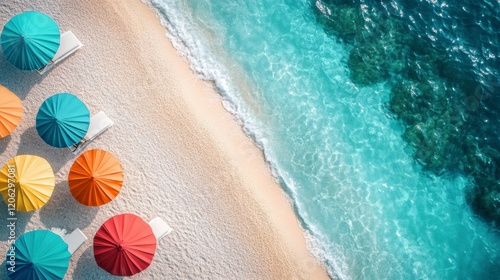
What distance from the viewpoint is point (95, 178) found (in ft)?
63.6

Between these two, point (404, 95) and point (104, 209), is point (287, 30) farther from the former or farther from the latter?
point (104, 209)

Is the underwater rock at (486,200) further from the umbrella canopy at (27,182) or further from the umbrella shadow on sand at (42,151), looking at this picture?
the umbrella canopy at (27,182)

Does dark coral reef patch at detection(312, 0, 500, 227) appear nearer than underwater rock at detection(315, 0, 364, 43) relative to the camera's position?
Yes

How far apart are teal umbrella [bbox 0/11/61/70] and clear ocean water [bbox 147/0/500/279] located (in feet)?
19.1

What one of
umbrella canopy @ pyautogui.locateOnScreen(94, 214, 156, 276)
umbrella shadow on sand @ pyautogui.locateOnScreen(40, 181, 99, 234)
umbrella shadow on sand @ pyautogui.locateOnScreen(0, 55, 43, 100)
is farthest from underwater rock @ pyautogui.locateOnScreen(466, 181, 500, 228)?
umbrella shadow on sand @ pyautogui.locateOnScreen(0, 55, 43, 100)

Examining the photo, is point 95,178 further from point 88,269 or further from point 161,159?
point 88,269

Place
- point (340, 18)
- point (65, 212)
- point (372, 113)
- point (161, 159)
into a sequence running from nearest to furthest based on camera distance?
point (65, 212) → point (161, 159) → point (372, 113) → point (340, 18)

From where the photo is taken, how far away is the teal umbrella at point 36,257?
61.1 ft

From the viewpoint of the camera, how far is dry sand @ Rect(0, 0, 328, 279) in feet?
69.5

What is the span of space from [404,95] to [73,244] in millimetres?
18094

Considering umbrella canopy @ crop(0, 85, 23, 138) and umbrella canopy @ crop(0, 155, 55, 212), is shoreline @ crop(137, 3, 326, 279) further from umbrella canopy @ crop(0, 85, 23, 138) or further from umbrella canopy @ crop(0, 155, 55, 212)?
umbrella canopy @ crop(0, 85, 23, 138)

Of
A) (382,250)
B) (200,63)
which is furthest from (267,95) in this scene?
(382,250)

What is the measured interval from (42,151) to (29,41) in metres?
4.93

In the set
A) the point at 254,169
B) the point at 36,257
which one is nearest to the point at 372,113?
the point at 254,169
